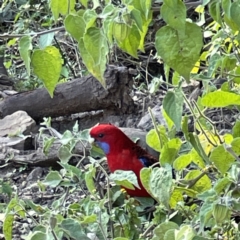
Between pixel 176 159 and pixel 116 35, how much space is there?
0.44 m

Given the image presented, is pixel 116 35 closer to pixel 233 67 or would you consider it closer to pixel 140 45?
pixel 140 45

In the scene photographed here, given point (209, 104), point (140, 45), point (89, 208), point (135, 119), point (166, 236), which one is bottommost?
point (135, 119)

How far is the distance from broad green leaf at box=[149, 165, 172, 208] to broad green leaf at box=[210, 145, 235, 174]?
3.6 inches

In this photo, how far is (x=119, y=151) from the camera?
2.05 metres

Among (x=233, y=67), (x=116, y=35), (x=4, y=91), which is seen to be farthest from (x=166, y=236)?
(x=4, y=91)

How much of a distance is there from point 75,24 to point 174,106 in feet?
0.72

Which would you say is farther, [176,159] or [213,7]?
[176,159]

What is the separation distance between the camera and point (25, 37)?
1.03 metres

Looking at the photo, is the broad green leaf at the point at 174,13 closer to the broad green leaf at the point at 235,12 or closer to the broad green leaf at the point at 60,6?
the broad green leaf at the point at 235,12

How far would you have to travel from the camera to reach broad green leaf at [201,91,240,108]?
111 centimetres

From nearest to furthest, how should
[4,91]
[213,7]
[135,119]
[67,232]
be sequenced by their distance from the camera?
[213,7], [67,232], [135,119], [4,91]

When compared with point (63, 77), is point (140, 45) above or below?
above

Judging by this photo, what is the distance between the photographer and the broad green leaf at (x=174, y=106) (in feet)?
3.50

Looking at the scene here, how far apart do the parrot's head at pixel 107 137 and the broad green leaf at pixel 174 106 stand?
97 centimetres
